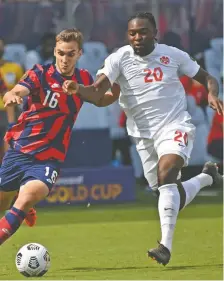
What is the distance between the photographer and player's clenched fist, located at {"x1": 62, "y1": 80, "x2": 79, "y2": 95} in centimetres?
877

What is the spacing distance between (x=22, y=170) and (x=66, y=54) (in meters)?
1.11

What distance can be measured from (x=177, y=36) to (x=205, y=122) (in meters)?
1.53

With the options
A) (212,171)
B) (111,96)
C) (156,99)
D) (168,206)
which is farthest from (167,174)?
(212,171)

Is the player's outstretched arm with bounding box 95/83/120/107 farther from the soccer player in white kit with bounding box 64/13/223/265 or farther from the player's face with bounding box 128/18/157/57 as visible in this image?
the player's face with bounding box 128/18/157/57

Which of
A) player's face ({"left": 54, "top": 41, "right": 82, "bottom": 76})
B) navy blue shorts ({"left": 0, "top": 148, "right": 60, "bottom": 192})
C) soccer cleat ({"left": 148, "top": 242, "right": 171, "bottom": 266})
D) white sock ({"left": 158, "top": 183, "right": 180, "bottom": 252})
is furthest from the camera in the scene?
player's face ({"left": 54, "top": 41, "right": 82, "bottom": 76})

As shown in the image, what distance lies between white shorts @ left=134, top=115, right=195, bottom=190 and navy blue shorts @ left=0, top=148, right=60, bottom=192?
3.35ft

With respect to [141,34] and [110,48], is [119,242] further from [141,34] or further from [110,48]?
[110,48]

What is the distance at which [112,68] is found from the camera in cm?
967

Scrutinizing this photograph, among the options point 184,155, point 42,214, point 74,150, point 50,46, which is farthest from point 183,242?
point 50,46

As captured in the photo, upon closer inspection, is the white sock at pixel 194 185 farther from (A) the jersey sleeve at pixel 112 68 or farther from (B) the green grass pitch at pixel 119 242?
(A) the jersey sleeve at pixel 112 68

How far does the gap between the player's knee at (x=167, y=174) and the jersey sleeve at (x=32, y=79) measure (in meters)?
1.35

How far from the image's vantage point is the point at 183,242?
37.2ft

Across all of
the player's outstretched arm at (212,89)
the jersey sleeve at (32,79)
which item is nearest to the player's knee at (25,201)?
the jersey sleeve at (32,79)

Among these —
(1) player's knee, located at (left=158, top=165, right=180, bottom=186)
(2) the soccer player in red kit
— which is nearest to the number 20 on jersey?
(2) the soccer player in red kit
